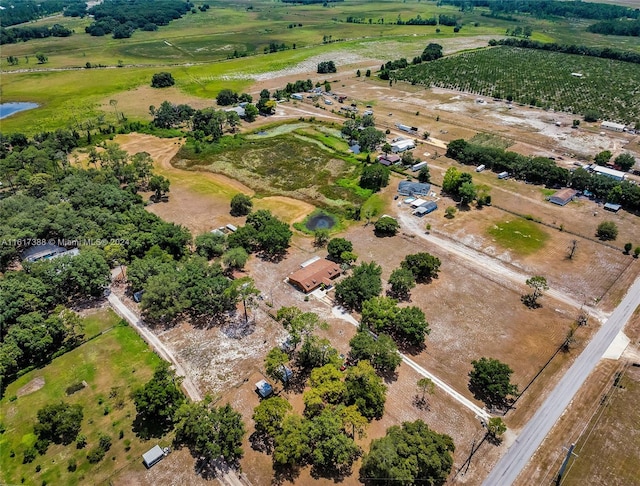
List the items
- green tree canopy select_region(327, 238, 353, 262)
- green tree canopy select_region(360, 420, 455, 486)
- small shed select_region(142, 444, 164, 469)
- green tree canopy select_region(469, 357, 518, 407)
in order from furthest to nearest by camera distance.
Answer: green tree canopy select_region(327, 238, 353, 262) < green tree canopy select_region(469, 357, 518, 407) < small shed select_region(142, 444, 164, 469) < green tree canopy select_region(360, 420, 455, 486)

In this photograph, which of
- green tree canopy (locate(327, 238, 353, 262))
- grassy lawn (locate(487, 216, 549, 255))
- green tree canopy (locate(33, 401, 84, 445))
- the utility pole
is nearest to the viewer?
the utility pole

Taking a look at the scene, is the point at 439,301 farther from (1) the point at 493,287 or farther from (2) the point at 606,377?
(2) the point at 606,377

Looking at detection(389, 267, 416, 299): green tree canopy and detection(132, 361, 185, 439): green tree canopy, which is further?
detection(389, 267, 416, 299): green tree canopy

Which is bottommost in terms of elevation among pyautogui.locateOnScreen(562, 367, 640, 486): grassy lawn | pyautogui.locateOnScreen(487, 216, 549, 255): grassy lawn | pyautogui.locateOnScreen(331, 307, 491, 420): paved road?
pyautogui.locateOnScreen(562, 367, 640, 486): grassy lawn

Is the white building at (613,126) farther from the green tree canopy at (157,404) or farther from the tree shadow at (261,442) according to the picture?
the green tree canopy at (157,404)

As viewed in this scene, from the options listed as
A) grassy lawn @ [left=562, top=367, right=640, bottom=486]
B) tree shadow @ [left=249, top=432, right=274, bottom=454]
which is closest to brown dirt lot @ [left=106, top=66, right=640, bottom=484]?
tree shadow @ [left=249, top=432, right=274, bottom=454]

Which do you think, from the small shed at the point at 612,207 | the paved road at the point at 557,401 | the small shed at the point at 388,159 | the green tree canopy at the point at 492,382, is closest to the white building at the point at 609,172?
the small shed at the point at 612,207

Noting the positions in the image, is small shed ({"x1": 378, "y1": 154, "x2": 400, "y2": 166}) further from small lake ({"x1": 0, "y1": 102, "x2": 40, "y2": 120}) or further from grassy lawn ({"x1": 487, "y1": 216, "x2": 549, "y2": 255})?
small lake ({"x1": 0, "y1": 102, "x2": 40, "y2": 120})

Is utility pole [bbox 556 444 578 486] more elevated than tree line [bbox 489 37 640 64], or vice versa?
tree line [bbox 489 37 640 64]
